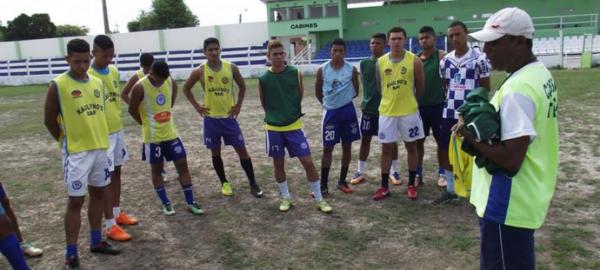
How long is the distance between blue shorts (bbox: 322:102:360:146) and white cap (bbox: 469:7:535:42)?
364cm

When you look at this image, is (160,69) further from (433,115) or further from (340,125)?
(433,115)

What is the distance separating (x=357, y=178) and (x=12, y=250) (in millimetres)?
4105

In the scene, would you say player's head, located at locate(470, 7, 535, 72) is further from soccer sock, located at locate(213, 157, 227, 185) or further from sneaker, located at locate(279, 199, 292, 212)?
soccer sock, located at locate(213, 157, 227, 185)

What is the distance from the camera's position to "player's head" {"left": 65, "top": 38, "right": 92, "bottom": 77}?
3.89 metres

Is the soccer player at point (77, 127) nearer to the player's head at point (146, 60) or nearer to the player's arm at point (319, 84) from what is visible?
the player's head at point (146, 60)

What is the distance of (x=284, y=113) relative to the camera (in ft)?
17.5

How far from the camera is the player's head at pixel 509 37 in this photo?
2156mm

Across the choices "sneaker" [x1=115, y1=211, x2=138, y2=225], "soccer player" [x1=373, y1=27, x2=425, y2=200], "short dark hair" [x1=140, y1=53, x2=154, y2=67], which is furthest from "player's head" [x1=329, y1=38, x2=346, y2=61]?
"sneaker" [x1=115, y1=211, x2=138, y2=225]

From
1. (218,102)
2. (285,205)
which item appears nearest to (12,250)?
(285,205)

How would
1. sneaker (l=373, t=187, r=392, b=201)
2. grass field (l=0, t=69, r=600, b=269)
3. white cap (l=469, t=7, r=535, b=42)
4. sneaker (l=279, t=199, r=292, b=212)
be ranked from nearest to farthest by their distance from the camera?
white cap (l=469, t=7, r=535, b=42), grass field (l=0, t=69, r=600, b=269), sneaker (l=279, t=199, r=292, b=212), sneaker (l=373, t=187, r=392, b=201)

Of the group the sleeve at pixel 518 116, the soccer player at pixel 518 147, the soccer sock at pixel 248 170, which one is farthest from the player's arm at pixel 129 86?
Answer: the sleeve at pixel 518 116

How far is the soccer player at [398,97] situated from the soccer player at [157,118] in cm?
232

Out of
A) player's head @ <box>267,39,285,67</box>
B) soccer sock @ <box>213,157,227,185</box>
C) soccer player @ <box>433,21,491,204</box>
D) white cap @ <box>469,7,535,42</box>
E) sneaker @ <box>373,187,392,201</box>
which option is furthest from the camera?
soccer sock @ <box>213,157,227,185</box>

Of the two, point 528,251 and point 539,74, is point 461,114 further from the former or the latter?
point 528,251
